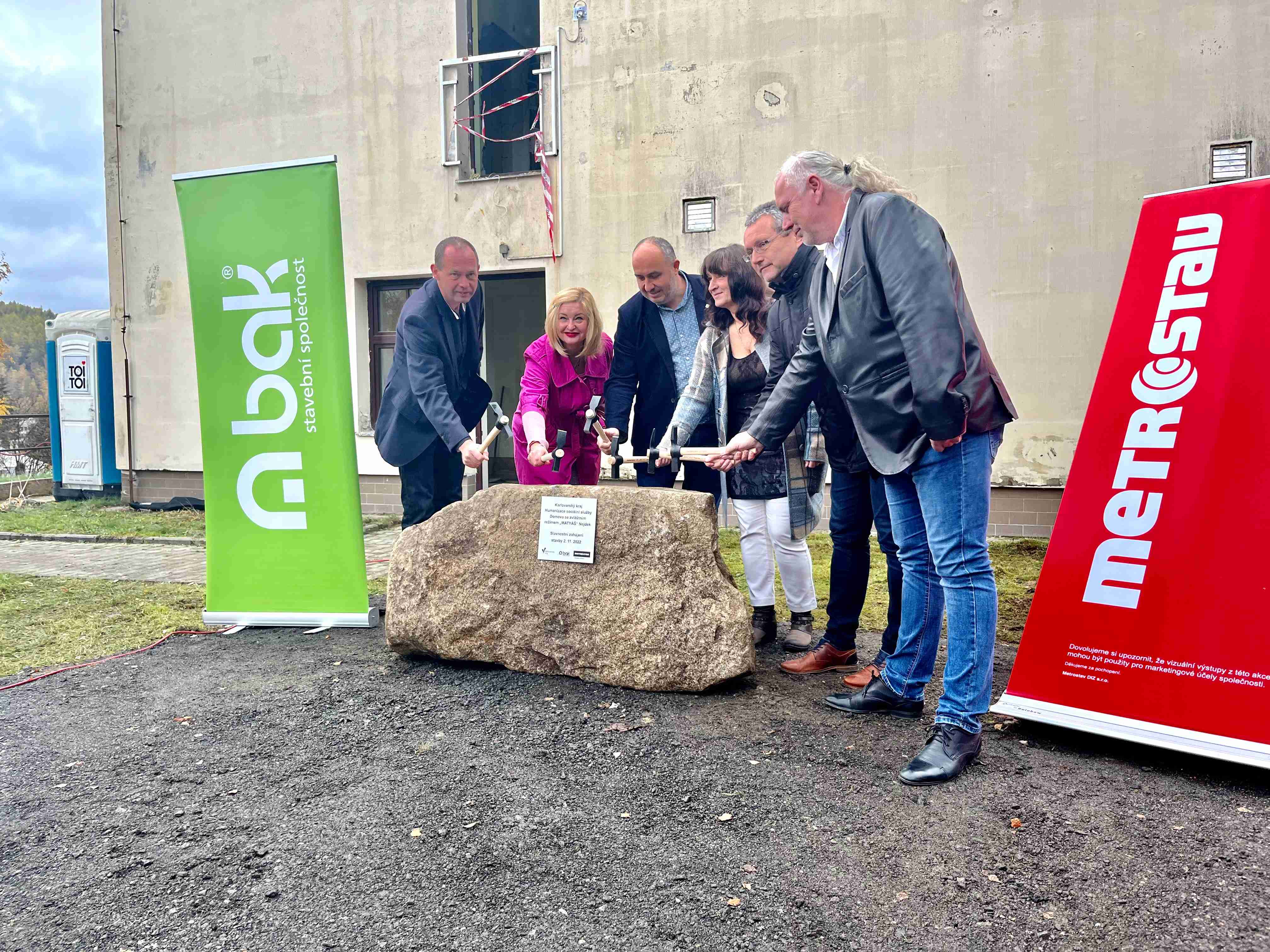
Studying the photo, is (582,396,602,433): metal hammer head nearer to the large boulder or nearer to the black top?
the large boulder

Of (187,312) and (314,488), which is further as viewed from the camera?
(187,312)

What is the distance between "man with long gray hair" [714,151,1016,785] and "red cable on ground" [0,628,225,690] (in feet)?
12.2

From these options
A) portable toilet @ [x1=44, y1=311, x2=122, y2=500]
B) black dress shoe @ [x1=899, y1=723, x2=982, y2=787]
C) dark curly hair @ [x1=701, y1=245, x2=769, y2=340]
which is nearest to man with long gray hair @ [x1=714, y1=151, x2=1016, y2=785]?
black dress shoe @ [x1=899, y1=723, x2=982, y2=787]

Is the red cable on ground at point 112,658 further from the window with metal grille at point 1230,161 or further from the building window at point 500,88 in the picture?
the window with metal grille at point 1230,161

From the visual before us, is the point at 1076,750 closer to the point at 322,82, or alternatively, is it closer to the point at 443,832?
the point at 443,832

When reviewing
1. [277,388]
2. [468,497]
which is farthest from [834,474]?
[468,497]

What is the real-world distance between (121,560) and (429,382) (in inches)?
184

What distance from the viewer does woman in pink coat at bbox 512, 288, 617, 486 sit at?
173 inches

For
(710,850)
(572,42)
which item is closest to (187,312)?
(572,42)

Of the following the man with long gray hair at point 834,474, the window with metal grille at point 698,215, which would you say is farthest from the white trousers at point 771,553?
the window with metal grille at point 698,215

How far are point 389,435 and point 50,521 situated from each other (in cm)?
742

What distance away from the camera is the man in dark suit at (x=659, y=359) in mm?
4555

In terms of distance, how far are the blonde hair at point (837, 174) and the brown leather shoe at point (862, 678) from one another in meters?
1.88

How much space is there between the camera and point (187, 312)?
10531mm
